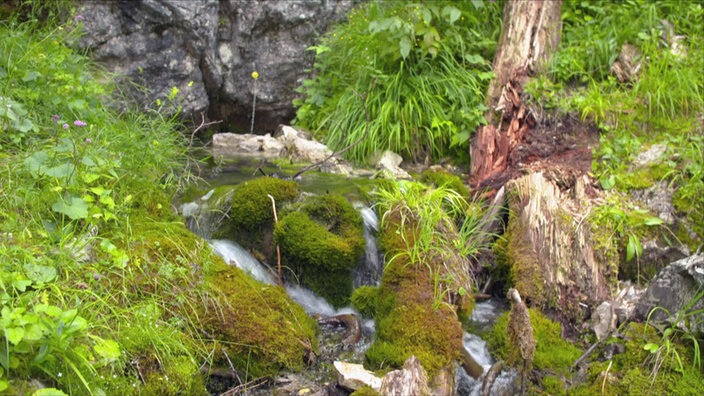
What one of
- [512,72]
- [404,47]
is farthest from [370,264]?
[512,72]

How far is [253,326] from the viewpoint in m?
3.41

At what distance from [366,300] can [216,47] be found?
4.47m

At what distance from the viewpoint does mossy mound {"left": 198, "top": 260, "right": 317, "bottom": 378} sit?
3.32 m

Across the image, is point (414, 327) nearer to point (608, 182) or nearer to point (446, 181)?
point (446, 181)

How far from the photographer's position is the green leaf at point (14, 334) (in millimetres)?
2275

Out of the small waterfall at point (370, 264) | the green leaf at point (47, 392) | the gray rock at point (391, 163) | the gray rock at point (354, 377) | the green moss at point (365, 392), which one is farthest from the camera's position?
the gray rock at point (391, 163)

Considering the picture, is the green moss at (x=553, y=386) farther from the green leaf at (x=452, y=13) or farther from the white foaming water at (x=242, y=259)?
the green leaf at (x=452, y=13)

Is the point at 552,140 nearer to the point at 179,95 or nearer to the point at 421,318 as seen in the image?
the point at 421,318

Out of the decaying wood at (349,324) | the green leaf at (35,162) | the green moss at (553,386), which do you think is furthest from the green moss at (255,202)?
the green moss at (553,386)

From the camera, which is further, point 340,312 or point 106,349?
point 340,312

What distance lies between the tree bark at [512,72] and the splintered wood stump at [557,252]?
0.95 meters

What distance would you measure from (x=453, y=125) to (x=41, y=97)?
3.55m

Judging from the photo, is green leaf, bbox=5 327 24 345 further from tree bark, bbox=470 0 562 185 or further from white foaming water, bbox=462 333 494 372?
tree bark, bbox=470 0 562 185

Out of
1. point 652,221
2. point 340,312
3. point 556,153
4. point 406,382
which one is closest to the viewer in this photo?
point 406,382
